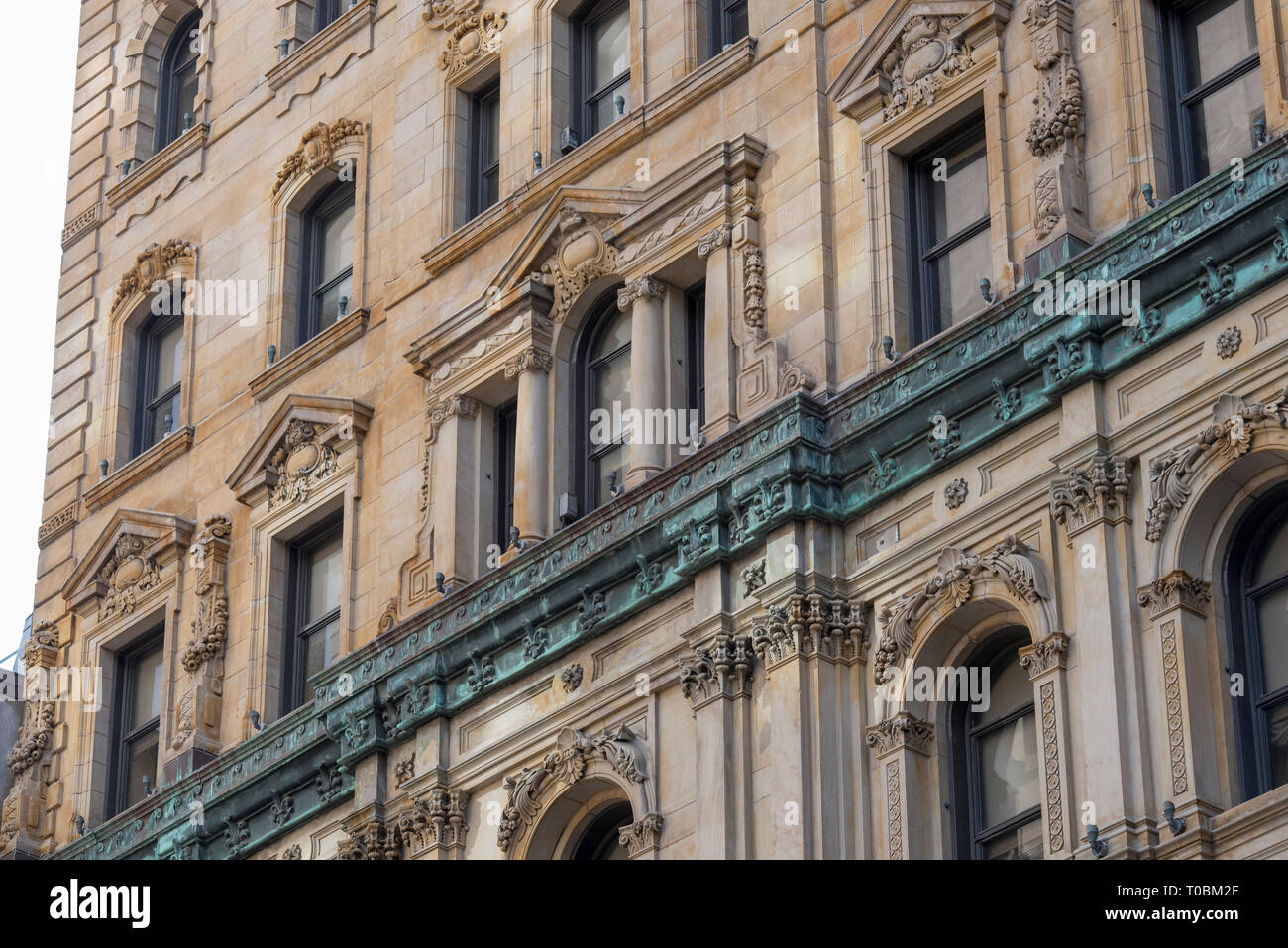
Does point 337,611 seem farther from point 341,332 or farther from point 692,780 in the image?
point 692,780

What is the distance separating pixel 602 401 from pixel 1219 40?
8681mm

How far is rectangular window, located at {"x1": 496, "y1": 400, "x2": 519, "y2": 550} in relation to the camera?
3738 centimetres

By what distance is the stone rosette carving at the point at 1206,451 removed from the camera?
28.6 meters

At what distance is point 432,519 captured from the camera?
37.6 metres

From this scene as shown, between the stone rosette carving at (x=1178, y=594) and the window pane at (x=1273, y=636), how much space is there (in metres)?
0.51

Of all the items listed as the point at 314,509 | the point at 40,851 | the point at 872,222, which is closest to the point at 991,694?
the point at 872,222

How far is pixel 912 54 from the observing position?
112ft

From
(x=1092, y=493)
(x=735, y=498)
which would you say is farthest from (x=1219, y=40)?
(x=735, y=498)

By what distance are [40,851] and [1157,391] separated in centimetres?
1868

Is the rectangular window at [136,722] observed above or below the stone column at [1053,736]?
above

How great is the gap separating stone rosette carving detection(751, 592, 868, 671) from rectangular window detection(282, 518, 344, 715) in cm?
903

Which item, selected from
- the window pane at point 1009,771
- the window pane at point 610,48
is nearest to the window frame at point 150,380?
the window pane at point 610,48

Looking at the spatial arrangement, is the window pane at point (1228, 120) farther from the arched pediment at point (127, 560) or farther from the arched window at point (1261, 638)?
the arched pediment at point (127, 560)

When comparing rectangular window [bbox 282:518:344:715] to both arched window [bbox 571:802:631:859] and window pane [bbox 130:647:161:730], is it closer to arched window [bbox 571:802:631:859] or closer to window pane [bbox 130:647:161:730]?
window pane [bbox 130:647:161:730]
